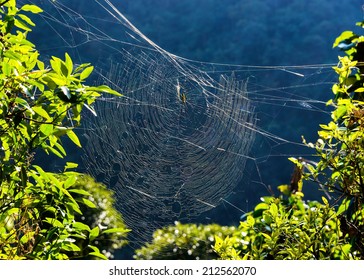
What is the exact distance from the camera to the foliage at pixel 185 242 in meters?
4.17

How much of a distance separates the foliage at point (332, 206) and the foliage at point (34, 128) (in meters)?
0.43

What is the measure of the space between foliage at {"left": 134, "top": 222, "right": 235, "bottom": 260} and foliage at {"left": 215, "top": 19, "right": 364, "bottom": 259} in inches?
107

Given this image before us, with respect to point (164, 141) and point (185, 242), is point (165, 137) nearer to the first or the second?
point (164, 141)

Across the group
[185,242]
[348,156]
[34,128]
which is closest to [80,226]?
[34,128]

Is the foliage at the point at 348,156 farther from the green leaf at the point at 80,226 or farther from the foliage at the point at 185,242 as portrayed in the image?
the foliage at the point at 185,242

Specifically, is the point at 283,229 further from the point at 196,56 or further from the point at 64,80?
the point at 196,56

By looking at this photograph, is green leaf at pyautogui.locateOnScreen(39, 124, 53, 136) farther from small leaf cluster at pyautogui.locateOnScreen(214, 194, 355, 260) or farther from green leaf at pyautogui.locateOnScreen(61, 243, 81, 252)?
small leaf cluster at pyautogui.locateOnScreen(214, 194, 355, 260)

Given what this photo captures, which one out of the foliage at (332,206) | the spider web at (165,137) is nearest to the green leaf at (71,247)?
the foliage at (332,206)

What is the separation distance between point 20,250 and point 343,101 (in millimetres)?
823

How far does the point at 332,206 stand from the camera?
1.20m

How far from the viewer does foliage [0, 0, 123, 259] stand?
101 cm

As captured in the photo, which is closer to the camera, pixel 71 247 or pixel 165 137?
pixel 71 247

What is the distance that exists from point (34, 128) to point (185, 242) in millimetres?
3229
